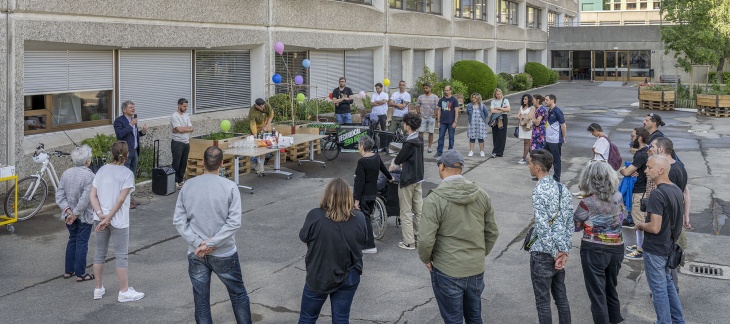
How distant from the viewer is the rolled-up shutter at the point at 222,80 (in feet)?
61.9

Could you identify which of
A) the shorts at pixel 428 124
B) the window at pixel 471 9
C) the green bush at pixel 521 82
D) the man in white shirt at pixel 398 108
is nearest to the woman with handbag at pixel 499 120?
the shorts at pixel 428 124

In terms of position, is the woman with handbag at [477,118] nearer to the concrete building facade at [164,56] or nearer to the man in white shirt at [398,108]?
the man in white shirt at [398,108]

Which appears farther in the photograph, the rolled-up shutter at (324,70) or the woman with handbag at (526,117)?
the rolled-up shutter at (324,70)

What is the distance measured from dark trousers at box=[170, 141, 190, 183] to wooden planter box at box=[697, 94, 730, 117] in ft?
76.0

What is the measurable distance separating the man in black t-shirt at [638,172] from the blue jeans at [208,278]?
5.57 meters

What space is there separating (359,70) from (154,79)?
38.0 ft

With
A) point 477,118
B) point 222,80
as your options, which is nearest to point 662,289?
Answer: point 477,118

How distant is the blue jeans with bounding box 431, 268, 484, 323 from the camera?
5.89 meters

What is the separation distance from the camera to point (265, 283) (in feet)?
29.0

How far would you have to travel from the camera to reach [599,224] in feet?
21.8

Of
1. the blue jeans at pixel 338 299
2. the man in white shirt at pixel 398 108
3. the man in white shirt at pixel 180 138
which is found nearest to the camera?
the blue jeans at pixel 338 299

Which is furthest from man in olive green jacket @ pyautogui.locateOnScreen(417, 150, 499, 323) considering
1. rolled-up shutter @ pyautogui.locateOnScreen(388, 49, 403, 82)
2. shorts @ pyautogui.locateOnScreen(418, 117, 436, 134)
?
rolled-up shutter @ pyautogui.locateOnScreen(388, 49, 403, 82)

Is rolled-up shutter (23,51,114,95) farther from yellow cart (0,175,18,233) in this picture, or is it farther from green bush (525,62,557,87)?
green bush (525,62,557,87)

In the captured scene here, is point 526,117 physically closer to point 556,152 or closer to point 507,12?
point 556,152
